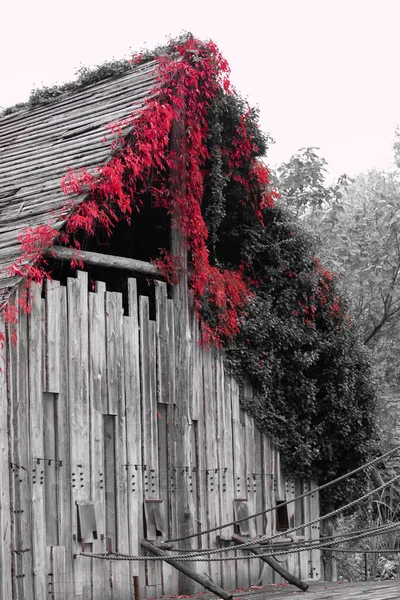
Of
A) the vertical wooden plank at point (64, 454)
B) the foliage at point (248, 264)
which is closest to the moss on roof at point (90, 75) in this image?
the foliage at point (248, 264)

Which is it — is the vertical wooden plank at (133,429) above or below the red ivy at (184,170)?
below

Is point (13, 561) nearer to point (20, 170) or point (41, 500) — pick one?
point (41, 500)

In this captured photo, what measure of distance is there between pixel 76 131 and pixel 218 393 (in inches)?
138

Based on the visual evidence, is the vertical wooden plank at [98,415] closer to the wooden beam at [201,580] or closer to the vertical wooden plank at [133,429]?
the vertical wooden plank at [133,429]

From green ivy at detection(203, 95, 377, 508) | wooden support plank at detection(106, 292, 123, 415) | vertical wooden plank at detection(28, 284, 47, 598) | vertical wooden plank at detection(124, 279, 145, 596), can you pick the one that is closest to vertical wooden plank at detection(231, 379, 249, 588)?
green ivy at detection(203, 95, 377, 508)

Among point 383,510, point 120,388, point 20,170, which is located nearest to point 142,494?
point 120,388

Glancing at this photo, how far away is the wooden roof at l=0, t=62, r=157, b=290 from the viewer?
10.4 m

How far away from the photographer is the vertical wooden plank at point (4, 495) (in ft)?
30.3

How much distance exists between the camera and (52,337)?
10.2 m

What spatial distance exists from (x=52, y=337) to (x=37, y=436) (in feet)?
3.27

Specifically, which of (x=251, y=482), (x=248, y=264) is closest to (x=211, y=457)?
(x=251, y=482)

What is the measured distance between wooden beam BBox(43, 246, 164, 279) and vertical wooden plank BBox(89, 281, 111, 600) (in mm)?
307

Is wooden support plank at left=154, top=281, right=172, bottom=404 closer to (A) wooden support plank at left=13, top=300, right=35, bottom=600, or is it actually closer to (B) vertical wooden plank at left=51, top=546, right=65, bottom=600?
(A) wooden support plank at left=13, top=300, right=35, bottom=600

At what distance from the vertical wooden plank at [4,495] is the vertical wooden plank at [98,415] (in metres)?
1.23
